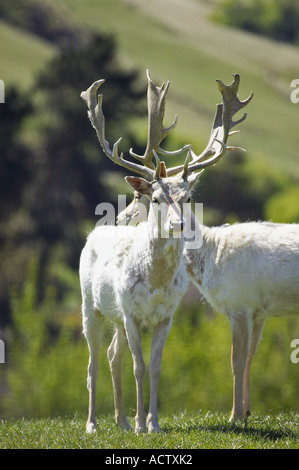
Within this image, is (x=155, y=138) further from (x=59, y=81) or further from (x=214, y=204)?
(x=214, y=204)

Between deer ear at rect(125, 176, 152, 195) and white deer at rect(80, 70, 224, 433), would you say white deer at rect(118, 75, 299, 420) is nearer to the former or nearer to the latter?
white deer at rect(80, 70, 224, 433)

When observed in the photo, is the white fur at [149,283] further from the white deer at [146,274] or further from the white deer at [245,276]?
the white deer at [245,276]

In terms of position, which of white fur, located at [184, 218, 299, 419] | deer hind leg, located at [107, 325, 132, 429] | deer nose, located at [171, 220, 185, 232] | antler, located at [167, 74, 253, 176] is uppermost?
antler, located at [167, 74, 253, 176]

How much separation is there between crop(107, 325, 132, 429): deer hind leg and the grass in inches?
5.4

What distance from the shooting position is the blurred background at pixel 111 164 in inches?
989

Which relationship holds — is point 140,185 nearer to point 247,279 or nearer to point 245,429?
point 247,279

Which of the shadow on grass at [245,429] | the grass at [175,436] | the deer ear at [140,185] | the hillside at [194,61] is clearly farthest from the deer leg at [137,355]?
the hillside at [194,61]

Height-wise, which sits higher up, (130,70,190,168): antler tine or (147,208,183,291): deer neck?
(130,70,190,168): antler tine

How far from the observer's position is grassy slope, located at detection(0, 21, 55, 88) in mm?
68250

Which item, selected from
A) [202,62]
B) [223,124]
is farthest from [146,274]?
[202,62]

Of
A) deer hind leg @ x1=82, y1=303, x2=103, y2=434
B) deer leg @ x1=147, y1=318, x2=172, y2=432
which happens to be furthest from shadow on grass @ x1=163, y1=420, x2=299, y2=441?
deer hind leg @ x1=82, y1=303, x2=103, y2=434

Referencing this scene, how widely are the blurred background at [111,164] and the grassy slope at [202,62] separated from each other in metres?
0.22

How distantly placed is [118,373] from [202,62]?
7801cm

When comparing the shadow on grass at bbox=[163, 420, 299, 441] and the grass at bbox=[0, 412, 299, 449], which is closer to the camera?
the grass at bbox=[0, 412, 299, 449]
